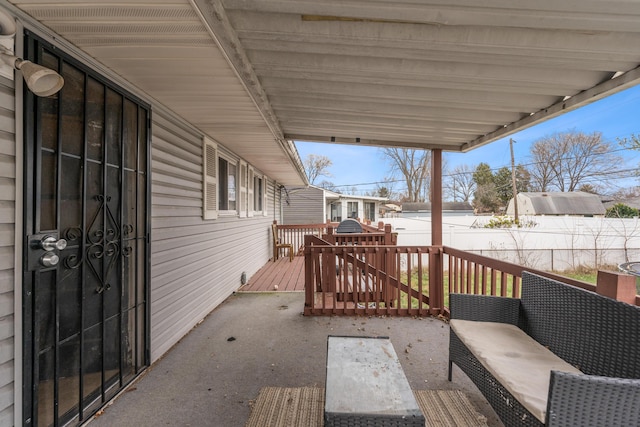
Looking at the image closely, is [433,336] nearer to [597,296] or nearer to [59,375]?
[597,296]

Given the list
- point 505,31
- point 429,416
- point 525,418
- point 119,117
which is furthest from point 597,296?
point 119,117

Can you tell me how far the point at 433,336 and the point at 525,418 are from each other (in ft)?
5.84

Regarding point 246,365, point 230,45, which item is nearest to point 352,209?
point 246,365

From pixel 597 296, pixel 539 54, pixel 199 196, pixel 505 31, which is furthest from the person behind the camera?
pixel 199 196

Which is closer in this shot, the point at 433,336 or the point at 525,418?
the point at 525,418

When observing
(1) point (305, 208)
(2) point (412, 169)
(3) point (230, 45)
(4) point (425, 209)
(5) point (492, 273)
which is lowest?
(5) point (492, 273)

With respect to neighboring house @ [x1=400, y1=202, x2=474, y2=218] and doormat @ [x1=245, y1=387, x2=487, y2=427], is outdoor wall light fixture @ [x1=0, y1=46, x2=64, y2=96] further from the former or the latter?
neighboring house @ [x1=400, y1=202, x2=474, y2=218]

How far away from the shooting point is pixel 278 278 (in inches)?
227

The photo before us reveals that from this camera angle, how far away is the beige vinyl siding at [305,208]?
533 inches

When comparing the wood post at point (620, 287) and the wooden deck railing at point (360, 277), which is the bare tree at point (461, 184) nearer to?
the wooden deck railing at point (360, 277)

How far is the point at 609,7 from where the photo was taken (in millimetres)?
1511

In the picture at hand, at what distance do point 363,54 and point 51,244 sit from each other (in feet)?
7.51

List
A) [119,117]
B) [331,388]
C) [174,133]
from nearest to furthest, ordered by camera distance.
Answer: [331,388] → [119,117] → [174,133]

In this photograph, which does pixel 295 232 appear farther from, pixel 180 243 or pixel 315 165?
pixel 315 165
